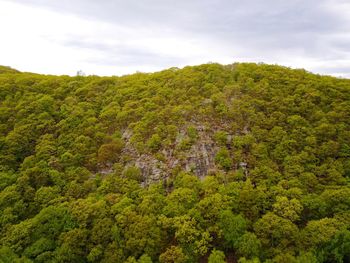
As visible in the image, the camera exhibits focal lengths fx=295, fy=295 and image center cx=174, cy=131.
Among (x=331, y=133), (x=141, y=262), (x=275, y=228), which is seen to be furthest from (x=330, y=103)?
(x=141, y=262)

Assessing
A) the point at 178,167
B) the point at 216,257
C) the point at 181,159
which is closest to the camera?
the point at 216,257

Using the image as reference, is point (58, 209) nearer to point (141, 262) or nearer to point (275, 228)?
point (141, 262)

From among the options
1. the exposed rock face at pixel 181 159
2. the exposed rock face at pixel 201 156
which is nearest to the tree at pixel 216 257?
the exposed rock face at pixel 181 159

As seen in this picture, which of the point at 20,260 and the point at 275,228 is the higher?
the point at 275,228

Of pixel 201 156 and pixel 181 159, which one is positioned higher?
pixel 201 156

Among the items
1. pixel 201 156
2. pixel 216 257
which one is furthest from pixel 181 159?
pixel 216 257

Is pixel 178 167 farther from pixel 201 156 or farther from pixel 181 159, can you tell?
pixel 201 156

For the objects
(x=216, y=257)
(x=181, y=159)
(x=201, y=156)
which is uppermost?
(x=201, y=156)

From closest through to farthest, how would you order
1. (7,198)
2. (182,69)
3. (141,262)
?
(141,262) < (7,198) < (182,69)
